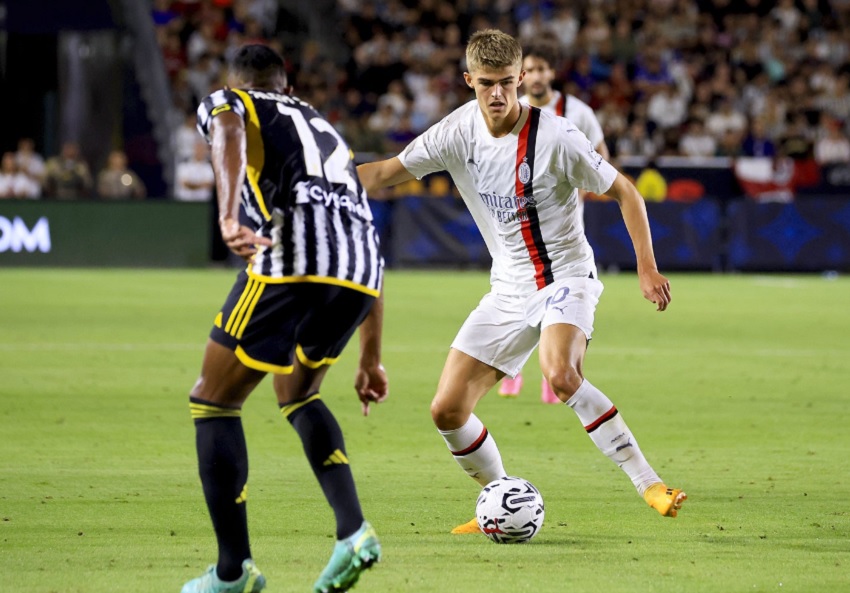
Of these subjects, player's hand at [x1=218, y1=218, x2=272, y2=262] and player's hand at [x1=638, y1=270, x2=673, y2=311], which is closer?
player's hand at [x1=218, y1=218, x2=272, y2=262]

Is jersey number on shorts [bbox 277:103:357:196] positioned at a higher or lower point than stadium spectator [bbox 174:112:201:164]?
higher

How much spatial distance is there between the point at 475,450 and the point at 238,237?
2.00 m

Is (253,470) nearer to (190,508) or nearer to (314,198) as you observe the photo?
(190,508)

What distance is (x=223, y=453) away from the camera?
467cm

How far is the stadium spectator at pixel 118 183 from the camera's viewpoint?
23.1m

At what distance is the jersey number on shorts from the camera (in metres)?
4.82

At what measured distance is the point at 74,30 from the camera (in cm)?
2533

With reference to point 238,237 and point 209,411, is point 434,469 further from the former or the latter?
point 238,237

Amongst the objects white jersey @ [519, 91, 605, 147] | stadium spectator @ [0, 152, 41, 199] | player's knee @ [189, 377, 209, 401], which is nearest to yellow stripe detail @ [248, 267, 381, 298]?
player's knee @ [189, 377, 209, 401]

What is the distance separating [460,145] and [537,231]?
0.52 m

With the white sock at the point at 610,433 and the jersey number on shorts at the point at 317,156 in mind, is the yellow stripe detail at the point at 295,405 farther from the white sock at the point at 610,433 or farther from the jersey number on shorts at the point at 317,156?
the white sock at the point at 610,433

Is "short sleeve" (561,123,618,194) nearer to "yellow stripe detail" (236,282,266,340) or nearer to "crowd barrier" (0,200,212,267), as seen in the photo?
"yellow stripe detail" (236,282,266,340)

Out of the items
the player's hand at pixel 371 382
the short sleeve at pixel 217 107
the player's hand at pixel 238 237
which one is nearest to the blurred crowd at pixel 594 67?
the player's hand at pixel 371 382

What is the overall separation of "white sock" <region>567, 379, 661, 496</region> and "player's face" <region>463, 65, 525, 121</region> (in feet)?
4.02
